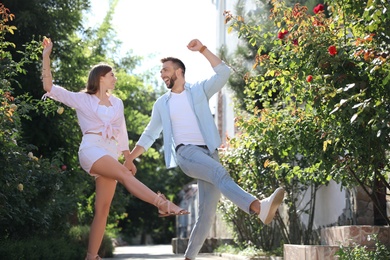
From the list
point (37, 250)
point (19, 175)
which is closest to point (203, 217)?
point (19, 175)

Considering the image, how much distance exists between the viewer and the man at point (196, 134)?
653 cm

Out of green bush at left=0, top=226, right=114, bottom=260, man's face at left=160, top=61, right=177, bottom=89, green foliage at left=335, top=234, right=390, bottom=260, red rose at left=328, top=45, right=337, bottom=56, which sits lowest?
green foliage at left=335, top=234, right=390, bottom=260

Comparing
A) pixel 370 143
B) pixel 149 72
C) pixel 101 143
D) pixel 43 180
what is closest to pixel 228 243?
pixel 43 180

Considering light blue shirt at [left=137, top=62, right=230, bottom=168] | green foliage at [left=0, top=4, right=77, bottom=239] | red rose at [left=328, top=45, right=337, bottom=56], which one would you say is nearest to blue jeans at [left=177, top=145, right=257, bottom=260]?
light blue shirt at [left=137, top=62, right=230, bottom=168]

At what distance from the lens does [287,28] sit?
8.63m

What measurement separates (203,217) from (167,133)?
77 centimetres

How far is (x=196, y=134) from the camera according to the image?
6750mm

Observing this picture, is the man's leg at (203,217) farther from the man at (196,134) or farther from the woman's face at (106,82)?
the woman's face at (106,82)

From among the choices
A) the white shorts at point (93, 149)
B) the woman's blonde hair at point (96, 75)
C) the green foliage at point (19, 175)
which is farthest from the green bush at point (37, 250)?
the woman's blonde hair at point (96, 75)

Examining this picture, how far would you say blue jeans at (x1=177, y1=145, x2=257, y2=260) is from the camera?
6.40 m

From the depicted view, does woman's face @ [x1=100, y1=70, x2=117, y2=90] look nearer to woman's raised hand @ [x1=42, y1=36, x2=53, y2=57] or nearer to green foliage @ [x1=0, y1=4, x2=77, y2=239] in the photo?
woman's raised hand @ [x1=42, y1=36, x2=53, y2=57]

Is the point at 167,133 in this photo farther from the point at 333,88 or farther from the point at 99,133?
the point at 333,88

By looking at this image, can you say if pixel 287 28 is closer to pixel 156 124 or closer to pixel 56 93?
pixel 156 124

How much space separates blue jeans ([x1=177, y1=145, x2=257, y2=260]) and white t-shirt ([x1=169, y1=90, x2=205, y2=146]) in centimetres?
8
